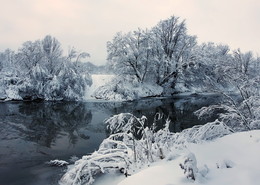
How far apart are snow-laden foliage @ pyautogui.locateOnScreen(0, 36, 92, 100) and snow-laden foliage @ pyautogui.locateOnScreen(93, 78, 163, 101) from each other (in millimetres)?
2514

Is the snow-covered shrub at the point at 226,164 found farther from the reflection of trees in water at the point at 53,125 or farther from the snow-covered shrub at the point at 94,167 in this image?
the reflection of trees in water at the point at 53,125

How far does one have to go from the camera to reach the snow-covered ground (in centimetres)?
345

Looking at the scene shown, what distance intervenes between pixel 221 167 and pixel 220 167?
0.06 ft

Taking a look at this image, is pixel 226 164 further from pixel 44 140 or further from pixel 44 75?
pixel 44 75

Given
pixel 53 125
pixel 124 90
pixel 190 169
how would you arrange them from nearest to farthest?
pixel 190 169
pixel 53 125
pixel 124 90

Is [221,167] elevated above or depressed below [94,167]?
above

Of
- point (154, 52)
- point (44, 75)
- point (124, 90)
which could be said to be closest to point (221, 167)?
point (124, 90)

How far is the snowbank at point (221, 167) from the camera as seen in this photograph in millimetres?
3453

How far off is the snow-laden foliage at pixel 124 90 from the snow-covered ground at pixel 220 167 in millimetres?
22589

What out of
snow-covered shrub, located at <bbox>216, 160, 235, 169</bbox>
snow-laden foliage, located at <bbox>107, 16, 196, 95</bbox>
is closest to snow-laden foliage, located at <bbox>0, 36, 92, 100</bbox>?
snow-laden foliage, located at <bbox>107, 16, 196, 95</bbox>

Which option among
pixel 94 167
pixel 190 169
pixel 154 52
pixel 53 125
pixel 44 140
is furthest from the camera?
pixel 154 52

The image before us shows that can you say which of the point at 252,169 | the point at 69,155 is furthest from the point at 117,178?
the point at 69,155

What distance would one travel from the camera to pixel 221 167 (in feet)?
12.9

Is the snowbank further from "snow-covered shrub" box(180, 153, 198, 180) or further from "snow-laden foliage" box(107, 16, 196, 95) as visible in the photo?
"snow-laden foliage" box(107, 16, 196, 95)
